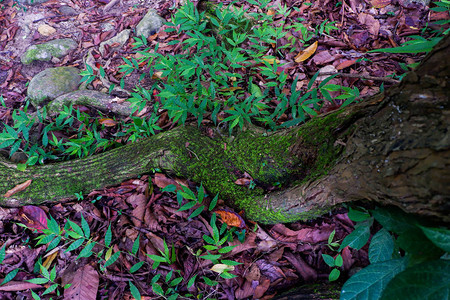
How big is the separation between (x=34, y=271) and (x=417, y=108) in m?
2.70

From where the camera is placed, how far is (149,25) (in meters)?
3.90

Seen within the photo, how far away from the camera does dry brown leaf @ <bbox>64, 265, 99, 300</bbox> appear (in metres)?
1.87

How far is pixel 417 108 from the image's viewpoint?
1.02m

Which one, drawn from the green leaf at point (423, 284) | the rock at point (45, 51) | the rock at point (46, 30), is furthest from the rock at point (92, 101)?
the green leaf at point (423, 284)

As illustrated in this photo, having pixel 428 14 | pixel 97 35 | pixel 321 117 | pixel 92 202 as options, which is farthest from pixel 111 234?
pixel 428 14

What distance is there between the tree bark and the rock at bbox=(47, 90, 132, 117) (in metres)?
0.87

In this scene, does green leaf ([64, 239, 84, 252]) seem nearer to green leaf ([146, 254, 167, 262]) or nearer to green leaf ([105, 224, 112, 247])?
green leaf ([105, 224, 112, 247])

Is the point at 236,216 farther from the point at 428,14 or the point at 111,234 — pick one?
the point at 428,14

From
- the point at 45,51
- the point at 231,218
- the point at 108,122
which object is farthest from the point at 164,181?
the point at 45,51

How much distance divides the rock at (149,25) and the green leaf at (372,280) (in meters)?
3.87

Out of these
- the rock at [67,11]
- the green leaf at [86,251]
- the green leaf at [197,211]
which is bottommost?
the green leaf at [86,251]

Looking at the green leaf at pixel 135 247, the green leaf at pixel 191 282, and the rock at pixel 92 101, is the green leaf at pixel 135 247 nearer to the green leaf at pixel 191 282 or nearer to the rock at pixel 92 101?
the green leaf at pixel 191 282

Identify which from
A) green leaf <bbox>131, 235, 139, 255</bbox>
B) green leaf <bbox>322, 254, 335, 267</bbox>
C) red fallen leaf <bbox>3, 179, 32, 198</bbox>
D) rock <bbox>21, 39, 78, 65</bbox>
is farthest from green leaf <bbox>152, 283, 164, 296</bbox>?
rock <bbox>21, 39, 78, 65</bbox>

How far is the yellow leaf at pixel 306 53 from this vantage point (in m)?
2.81
